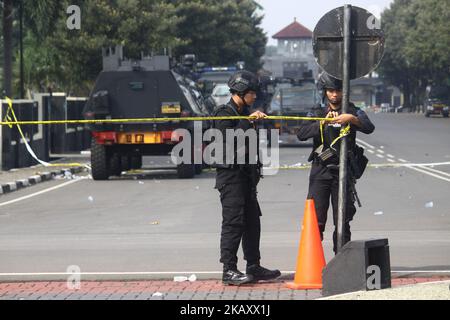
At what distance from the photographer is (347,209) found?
32.1 feet

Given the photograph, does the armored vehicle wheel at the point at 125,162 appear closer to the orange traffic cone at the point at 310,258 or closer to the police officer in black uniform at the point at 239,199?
the police officer in black uniform at the point at 239,199

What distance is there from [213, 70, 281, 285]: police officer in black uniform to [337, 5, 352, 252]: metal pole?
766 millimetres

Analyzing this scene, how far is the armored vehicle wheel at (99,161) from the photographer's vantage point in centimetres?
2322

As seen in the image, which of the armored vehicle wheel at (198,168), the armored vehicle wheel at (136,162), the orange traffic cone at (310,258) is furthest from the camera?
the armored vehicle wheel at (136,162)

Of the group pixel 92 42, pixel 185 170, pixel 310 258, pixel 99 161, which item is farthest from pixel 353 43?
pixel 92 42

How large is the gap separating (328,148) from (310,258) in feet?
3.33

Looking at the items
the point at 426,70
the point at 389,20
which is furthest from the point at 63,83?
the point at 389,20

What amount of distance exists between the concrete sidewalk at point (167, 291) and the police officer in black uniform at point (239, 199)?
6.0 inches

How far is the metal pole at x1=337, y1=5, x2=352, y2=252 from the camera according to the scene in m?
9.38

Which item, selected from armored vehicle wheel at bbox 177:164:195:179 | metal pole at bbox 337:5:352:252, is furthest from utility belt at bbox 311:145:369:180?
armored vehicle wheel at bbox 177:164:195:179

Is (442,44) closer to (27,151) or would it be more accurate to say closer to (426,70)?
(426,70)

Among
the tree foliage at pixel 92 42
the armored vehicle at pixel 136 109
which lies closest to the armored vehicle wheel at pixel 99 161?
the armored vehicle at pixel 136 109

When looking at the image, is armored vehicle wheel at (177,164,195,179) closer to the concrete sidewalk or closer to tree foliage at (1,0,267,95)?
the concrete sidewalk

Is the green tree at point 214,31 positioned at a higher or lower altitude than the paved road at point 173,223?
higher
